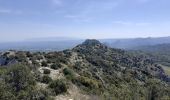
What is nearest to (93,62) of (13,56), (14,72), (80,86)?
(13,56)

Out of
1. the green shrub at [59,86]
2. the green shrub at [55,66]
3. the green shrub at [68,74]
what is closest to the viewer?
the green shrub at [59,86]

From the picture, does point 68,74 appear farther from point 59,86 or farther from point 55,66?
point 59,86

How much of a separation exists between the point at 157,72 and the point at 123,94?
335 ft

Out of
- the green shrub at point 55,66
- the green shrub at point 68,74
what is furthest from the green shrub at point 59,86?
the green shrub at point 55,66

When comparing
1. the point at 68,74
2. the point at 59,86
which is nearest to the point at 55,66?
the point at 68,74

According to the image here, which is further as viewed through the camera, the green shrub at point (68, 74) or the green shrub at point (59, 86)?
the green shrub at point (68, 74)

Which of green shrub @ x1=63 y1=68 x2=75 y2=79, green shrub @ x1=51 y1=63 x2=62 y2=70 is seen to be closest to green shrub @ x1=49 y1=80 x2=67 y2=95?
green shrub @ x1=63 y1=68 x2=75 y2=79

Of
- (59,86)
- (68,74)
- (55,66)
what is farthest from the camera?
(55,66)

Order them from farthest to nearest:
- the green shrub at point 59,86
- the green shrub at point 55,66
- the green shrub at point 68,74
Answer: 1. the green shrub at point 55,66
2. the green shrub at point 68,74
3. the green shrub at point 59,86

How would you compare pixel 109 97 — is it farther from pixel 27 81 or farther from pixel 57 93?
pixel 27 81

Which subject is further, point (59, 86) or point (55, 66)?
point (55, 66)

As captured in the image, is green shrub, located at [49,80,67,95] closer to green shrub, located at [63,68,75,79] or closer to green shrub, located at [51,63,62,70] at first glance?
green shrub, located at [63,68,75,79]

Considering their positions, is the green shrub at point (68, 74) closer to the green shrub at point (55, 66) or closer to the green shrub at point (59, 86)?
the green shrub at point (55, 66)

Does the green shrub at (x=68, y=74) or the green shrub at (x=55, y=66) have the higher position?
the green shrub at (x=55, y=66)
